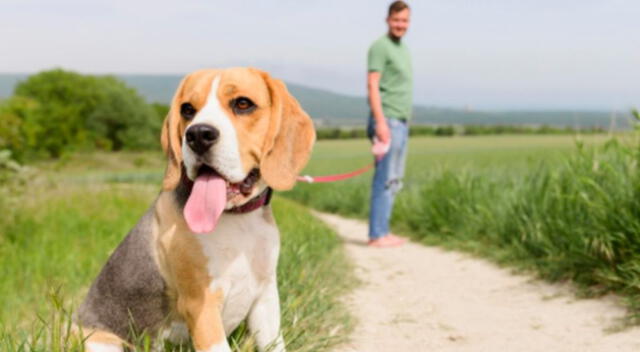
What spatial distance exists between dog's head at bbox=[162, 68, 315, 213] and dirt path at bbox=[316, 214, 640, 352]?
5.62ft

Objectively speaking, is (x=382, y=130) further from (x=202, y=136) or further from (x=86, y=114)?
(x=86, y=114)

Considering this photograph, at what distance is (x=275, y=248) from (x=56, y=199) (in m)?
8.74

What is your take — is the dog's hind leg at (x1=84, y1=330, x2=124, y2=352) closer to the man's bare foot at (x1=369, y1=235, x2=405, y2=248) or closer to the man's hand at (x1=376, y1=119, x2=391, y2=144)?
the man's hand at (x1=376, y1=119, x2=391, y2=144)

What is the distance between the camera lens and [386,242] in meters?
7.87

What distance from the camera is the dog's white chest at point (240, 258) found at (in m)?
2.82

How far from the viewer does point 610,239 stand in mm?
5227

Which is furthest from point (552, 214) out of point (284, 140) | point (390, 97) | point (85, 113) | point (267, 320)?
point (85, 113)

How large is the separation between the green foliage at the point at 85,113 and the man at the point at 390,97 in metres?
27.3

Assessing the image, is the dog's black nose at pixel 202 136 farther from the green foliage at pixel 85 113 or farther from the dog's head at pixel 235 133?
the green foliage at pixel 85 113

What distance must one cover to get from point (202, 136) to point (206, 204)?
336 mm

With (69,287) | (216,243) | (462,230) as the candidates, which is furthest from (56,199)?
(216,243)

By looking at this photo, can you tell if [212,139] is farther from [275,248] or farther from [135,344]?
[135,344]

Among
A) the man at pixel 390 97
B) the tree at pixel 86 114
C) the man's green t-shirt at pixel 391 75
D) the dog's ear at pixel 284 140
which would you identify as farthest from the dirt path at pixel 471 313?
the tree at pixel 86 114

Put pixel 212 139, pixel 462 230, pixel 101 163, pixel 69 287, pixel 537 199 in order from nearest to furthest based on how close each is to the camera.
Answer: pixel 212 139, pixel 69 287, pixel 537 199, pixel 462 230, pixel 101 163
